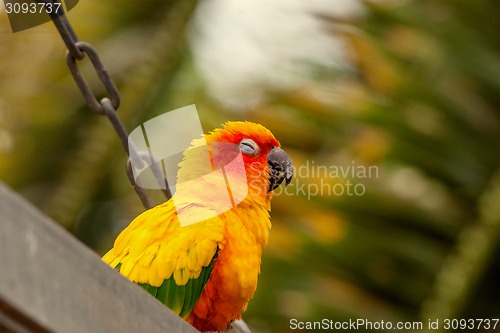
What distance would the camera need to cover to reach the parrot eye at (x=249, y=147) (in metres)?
3.86

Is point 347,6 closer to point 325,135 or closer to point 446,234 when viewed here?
point 325,135

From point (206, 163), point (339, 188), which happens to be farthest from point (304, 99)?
point (206, 163)

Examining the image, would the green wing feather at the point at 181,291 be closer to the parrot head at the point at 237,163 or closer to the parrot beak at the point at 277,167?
the parrot head at the point at 237,163

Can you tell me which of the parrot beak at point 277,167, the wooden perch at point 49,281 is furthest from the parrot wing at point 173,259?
the wooden perch at point 49,281

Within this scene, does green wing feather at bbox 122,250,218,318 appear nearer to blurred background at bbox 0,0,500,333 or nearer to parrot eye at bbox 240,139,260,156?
parrot eye at bbox 240,139,260,156

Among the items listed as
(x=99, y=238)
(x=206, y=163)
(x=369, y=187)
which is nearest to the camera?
(x=206, y=163)

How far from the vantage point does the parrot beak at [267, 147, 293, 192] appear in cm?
395

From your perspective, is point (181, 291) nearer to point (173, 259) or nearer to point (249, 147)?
point (173, 259)

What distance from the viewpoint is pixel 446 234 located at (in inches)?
190

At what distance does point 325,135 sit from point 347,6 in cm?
82

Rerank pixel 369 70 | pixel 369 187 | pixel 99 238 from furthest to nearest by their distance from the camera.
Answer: pixel 99 238, pixel 369 70, pixel 369 187

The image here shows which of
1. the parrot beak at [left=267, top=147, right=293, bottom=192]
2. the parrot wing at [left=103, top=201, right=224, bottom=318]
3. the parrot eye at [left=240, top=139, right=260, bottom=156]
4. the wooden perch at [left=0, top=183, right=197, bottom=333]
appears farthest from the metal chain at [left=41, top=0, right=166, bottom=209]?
the wooden perch at [left=0, top=183, right=197, bottom=333]

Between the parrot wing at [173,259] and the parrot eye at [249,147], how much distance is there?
0.60 meters

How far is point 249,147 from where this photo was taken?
12.7 feet
